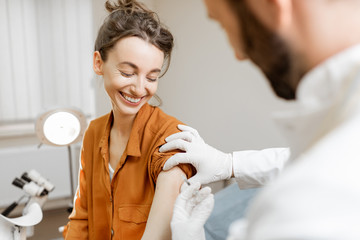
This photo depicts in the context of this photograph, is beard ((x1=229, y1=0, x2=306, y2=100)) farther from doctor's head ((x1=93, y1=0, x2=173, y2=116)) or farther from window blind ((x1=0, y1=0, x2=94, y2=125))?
window blind ((x1=0, y1=0, x2=94, y2=125))

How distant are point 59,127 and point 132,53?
655mm

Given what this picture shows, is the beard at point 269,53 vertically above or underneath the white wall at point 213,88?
above

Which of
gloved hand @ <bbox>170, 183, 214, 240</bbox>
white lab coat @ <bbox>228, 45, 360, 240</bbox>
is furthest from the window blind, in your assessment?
white lab coat @ <bbox>228, 45, 360, 240</bbox>

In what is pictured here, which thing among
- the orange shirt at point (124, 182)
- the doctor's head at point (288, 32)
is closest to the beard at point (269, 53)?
the doctor's head at point (288, 32)

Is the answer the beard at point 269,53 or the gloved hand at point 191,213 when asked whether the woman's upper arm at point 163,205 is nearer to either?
the gloved hand at point 191,213

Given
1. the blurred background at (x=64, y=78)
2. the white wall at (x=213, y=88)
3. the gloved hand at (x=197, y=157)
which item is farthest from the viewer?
the blurred background at (x=64, y=78)

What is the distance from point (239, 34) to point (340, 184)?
305 mm

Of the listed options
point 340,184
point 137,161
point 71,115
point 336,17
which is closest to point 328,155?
point 340,184

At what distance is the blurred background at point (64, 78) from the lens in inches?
103

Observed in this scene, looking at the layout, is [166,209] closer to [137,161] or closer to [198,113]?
[137,161]

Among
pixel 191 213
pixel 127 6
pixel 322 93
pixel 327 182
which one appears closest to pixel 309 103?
pixel 322 93

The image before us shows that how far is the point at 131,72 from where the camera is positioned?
114 centimetres

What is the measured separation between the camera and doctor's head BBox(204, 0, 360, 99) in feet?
1.51

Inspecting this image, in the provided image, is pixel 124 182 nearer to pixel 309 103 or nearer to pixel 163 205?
pixel 163 205
